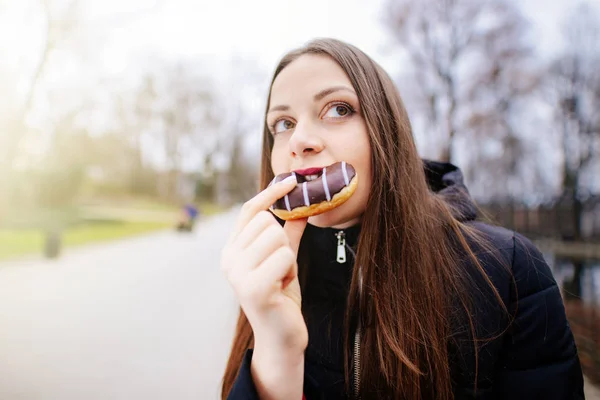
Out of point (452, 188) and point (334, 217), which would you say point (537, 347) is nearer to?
point (452, 188)

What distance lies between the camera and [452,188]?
1.97 metres

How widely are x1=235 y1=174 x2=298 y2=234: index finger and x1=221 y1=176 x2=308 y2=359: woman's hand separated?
0.04 m

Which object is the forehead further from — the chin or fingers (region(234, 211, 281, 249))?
fingers (region(234, 211, 281, 249))

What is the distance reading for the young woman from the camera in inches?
57.4

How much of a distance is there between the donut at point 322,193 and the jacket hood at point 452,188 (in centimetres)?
79

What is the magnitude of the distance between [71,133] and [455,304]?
58.6ft

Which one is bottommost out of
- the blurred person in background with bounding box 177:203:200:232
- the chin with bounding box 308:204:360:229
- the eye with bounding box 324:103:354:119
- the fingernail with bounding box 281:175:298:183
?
the blurred person in background with bounding box 177:203:200:232

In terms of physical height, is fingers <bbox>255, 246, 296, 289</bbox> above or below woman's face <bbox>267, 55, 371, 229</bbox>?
below

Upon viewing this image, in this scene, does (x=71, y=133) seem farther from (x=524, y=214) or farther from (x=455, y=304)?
(x=524, y=214)

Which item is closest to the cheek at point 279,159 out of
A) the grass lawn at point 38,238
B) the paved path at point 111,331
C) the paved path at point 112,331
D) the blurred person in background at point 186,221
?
the paved path at point 112,331

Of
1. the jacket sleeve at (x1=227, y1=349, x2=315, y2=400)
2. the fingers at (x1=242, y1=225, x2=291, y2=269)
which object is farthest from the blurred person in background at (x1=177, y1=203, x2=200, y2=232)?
the fingers at (x1=242, y1=225, x2=291, y2=269)

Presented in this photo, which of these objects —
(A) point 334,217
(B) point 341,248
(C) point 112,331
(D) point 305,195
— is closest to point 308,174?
(D) point 305,195

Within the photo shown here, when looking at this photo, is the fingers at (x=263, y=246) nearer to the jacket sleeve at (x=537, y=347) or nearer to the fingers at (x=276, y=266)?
the fingers at (x=276, y=266)

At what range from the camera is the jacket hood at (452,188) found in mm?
1851
